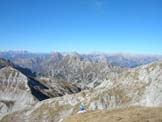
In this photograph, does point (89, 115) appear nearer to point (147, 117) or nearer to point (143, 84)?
point (147, 117)

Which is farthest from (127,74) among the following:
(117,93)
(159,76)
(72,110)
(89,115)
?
(89,115)

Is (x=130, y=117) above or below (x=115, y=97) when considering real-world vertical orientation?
above

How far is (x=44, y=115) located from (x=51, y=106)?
9.39m

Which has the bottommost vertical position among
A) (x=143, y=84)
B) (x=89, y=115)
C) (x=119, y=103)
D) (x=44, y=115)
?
(x=44, y=115)

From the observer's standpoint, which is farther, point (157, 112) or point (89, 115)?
point (89, 115)

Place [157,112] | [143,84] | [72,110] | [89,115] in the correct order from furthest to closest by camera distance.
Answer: [72,110] → [143,84] → [89,115] → [157,112]

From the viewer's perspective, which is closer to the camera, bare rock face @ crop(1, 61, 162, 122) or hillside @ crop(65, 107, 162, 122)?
hillside @ crop(65, 107, 162, 122)

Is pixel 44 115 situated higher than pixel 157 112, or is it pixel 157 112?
pixel 157 112

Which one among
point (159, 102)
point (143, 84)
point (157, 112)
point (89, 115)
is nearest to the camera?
point (157, 112)

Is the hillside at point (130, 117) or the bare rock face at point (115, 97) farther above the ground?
the hillside at point (130, 117)

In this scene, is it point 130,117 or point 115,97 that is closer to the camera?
point 130,117

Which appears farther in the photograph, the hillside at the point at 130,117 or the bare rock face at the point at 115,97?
the bare rock face at the point at 115,97

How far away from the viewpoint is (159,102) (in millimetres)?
149875

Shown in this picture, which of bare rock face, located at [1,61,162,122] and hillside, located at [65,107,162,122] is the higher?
hillside, located at [65,107,162,122]
